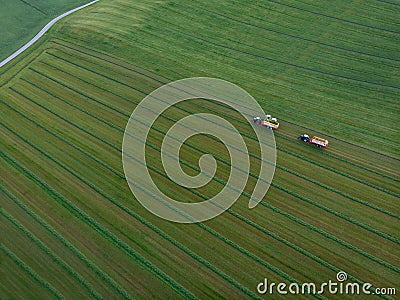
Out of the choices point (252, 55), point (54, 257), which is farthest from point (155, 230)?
point (252, 55)

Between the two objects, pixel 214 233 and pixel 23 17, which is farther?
pixel 23 17

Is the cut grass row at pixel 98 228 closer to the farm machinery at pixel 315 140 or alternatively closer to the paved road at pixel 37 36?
the farm machinery at pixel 315 140

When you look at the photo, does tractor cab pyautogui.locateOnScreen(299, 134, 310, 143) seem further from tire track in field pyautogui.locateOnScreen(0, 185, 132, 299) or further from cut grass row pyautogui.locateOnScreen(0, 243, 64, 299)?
cut grass row pyautogui.locateOnScreen(0, 243, 64, 299)

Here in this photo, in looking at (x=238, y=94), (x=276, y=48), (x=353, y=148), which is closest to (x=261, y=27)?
(x=276, y=48)

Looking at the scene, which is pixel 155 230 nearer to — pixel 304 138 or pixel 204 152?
pixel 204 152

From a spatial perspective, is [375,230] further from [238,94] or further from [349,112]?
[238,94]

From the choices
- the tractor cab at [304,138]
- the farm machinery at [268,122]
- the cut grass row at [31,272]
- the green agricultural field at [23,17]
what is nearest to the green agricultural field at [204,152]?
the cut grass row at [31,272]
